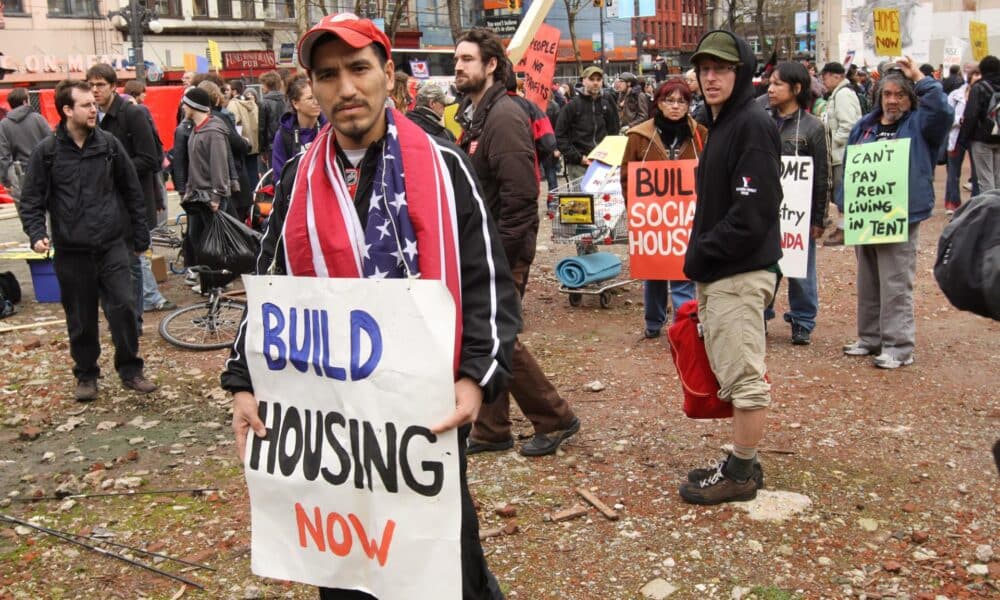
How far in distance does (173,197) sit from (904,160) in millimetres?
16466

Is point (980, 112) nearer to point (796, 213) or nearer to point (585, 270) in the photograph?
point (796, 213)

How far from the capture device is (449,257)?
2709 millimetres

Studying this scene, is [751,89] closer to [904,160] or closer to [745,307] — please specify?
[745,307]

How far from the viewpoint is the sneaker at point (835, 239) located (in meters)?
12.0

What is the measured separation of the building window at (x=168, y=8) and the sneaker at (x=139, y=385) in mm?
45100

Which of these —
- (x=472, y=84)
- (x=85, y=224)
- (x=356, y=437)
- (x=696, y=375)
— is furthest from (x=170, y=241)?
(x=356, y=437)

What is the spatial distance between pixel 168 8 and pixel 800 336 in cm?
4681

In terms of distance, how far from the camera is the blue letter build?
8.34 ft

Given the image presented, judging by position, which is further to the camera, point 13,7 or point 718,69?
point 13,7

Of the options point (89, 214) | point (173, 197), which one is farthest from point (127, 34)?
point (89, 214)

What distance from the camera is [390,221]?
2697 millimetres

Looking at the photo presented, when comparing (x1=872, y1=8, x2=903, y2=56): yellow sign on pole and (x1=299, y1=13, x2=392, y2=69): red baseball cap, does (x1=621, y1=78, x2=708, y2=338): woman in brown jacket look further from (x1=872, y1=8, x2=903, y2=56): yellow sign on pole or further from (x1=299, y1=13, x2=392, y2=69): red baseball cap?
(x1=299, y1=13, x2=392, y2=69): red baseball cap

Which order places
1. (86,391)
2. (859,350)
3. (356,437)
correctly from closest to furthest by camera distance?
1. (356,437)
2. (86,391)
3. (859,350)

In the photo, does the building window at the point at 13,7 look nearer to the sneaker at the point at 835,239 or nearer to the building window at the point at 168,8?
the building window at the point at 168,8
